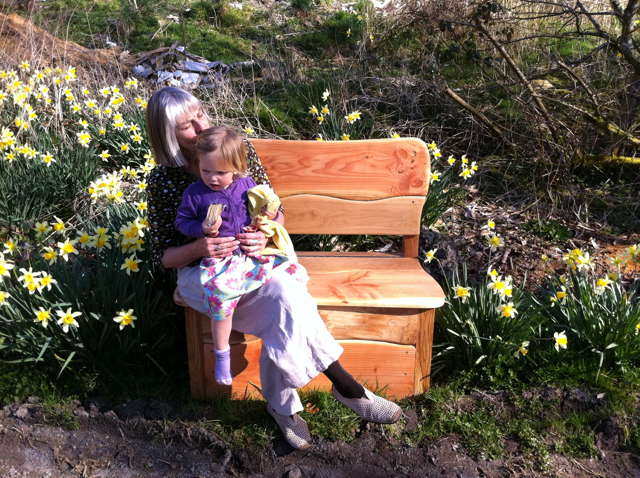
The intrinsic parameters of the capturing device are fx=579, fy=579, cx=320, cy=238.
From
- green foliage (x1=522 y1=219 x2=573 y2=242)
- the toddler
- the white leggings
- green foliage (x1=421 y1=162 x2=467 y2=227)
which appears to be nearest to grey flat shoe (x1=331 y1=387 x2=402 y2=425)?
the white leggings

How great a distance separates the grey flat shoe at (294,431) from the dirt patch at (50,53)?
3.79 metres

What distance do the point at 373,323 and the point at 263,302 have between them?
0.51 metres

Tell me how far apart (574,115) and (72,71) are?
3.57 meters

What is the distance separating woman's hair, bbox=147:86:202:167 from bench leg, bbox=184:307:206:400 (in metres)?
0.62

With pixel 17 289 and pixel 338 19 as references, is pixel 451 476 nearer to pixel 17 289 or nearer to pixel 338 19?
pixel 17 289

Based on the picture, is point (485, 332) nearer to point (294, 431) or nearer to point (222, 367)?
point (294, 431)

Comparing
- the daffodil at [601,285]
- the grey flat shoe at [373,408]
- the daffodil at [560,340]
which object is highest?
the daffodil at [601,285]

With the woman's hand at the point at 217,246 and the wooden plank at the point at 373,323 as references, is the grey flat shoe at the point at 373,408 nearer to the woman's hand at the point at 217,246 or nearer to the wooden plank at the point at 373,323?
the wooden plank at the point at 373,323

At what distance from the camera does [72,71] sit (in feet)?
13.2

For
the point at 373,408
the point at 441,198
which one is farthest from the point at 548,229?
the point at 373,408

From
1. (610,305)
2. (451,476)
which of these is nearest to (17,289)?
(451,476)

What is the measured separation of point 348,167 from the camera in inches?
111

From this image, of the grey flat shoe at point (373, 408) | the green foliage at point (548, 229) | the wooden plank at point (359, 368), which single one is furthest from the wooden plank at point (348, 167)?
the green foliage at point (548, 229)

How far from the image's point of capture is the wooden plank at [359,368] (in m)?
2.47
